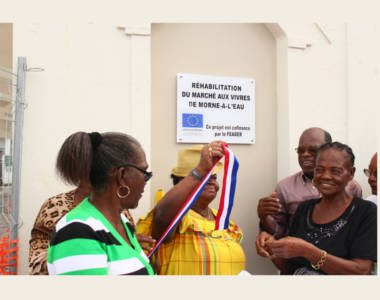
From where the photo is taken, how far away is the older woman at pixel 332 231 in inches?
85.8

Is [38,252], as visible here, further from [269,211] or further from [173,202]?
[269,211]

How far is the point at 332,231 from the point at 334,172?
0.39 meters

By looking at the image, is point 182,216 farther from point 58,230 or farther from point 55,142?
point 55,142

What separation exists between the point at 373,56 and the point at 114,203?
13.1 ft

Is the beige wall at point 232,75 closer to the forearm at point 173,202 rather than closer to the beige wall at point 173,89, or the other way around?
the beige wall at point 173,89

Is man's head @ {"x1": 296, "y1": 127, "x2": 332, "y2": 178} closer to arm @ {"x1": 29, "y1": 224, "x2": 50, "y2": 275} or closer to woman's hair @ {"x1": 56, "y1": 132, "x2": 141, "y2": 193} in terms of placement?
woman's hair @ {"x1": 56, "y1": 132, "x2": 141, "y2": 193}

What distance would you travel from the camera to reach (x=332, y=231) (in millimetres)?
2318

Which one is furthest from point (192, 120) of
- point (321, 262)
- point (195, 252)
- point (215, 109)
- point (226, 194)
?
point (321, 262)

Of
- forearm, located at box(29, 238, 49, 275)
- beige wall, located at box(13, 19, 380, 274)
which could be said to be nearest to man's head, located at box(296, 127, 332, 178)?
beige wall, located at box(13, 19, 380, 274)

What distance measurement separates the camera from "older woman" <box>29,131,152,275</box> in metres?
1.70

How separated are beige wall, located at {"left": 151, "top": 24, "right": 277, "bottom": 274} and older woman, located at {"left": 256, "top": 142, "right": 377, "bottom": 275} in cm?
159

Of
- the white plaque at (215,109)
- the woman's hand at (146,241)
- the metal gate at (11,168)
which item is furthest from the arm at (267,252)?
the metal gate at (11,168)

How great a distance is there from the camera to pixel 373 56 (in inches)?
174

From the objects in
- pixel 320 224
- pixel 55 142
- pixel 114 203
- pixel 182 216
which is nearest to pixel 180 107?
pixel 55 142
